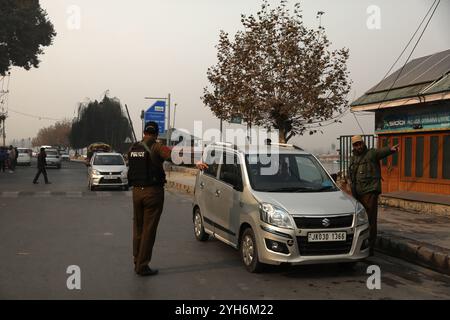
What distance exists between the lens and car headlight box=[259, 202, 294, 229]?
20.4 ft

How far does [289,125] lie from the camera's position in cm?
1969

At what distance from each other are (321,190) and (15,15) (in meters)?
31.2

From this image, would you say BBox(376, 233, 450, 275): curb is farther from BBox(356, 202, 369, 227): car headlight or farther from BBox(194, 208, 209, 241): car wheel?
BBox(194, 208, 209, 241): car wheel

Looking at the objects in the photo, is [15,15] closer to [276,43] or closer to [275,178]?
[276,43]

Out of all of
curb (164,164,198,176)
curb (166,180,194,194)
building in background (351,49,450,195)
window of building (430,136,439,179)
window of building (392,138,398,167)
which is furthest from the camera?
curb (164,164,198,176)

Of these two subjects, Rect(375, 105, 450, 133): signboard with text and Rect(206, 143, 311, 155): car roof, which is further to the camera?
Rect(375, 105, 450, 133): signboard with text

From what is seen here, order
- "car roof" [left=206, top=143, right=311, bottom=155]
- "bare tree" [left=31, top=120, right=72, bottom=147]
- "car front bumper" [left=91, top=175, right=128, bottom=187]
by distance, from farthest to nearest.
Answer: "bare tree" [left=31, top=120, right=72, bottom=147] → "car front bumper" [left=91, top=175, right=128, bottom=187] → "car roof" [left=206, top=143, right=311, bottom=155]

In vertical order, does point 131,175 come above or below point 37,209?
above

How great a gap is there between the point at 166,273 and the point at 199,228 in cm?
246

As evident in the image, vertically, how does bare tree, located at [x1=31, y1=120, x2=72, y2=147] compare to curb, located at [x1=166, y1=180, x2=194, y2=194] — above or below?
above

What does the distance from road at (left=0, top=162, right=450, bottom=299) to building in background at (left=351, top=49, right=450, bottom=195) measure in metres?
5.90

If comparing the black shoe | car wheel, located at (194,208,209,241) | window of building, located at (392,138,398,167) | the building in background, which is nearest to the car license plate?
the black shoe

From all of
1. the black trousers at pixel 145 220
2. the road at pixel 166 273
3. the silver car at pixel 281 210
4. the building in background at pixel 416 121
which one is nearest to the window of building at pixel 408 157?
→ the building in background at pixel 416 121
